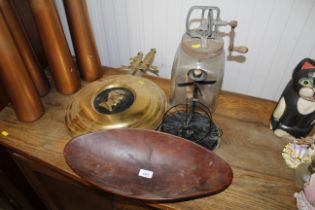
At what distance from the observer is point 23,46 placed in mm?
707

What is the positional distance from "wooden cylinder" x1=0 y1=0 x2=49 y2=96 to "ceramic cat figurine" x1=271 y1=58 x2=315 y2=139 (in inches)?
26.5

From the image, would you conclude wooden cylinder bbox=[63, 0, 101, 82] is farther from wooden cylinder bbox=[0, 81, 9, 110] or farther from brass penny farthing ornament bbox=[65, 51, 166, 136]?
wooden cylinder bbox=[0, 81, 9, 110]

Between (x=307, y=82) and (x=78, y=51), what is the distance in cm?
61

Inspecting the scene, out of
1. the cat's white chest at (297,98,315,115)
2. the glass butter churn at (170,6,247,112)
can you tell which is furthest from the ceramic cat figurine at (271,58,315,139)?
the glass butter churn at (170,6,247,112)

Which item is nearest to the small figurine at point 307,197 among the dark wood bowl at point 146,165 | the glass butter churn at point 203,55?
the dark wood bowl at point 146,165

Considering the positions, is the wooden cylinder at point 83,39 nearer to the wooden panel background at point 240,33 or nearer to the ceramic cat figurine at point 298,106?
the wooden panel background at point 240,33

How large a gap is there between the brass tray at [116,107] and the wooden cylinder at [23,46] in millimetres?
143

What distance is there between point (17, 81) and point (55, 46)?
0.13 meters

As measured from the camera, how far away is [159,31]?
85cm

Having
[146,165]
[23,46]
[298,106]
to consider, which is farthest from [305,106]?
[23,46]

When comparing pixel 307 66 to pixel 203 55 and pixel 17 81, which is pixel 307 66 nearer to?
pixel 203 55

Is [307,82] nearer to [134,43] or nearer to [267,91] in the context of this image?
[267,91]

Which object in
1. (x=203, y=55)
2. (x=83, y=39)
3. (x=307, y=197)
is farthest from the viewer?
(x=83, y=39)

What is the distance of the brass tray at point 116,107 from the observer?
2.18 feet
